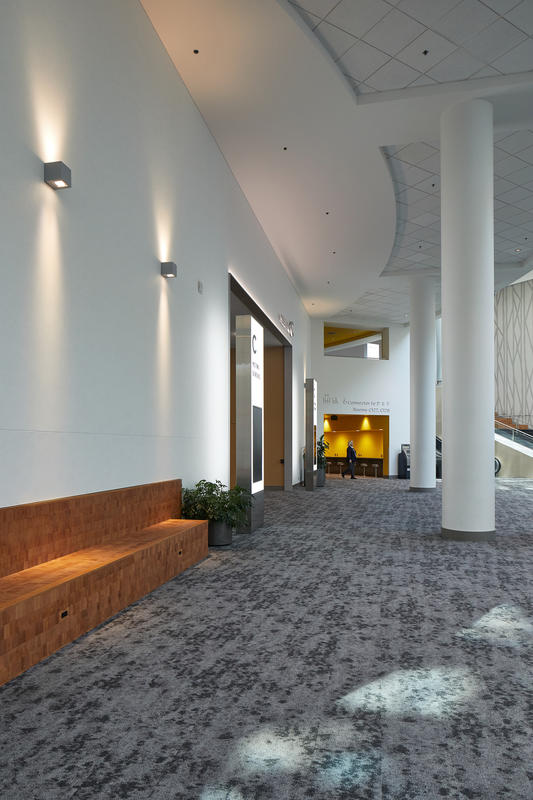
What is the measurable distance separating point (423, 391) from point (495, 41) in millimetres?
10700

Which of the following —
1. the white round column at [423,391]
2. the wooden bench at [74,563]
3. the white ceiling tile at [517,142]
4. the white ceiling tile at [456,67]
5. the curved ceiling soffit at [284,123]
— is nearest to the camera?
the wooden bench at [74,563]

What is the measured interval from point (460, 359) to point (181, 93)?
4.81m

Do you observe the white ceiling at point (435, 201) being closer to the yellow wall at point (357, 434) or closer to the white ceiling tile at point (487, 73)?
the white ceiling tile at point (487, 73)

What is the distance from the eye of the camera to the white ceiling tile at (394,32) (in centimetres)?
686

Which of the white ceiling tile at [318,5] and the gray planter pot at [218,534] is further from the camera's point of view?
the gray planter pot at [218,534]

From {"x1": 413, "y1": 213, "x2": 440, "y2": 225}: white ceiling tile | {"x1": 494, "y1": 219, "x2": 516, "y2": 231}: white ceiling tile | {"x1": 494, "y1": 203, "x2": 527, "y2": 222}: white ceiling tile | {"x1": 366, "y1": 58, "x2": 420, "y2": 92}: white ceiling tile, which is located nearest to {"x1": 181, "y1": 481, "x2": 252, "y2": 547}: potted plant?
{"x1": 366, "y1": 58, "x2": 420, "y2": 92}: white ceiling tile

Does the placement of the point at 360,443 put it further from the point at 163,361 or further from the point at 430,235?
the point at 163,361

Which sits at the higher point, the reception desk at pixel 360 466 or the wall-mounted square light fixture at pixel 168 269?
the wall-mounted square light fixture at pixel 168 269

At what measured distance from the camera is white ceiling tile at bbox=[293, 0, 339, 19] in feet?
21.4

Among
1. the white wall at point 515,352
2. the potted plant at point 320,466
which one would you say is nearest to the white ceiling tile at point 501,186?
the potted plant at point 320,466

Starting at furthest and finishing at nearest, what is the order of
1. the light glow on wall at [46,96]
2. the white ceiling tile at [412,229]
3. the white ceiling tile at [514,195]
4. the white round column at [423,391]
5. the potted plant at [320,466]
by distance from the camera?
the potted plant at [320,466] → the white round column at [423,391] → the white ceiling tile at [412,229] → the white ceiling tile at [514,195] → the light glow on wall at [46,96]

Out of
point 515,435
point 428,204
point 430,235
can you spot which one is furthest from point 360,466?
point 428,204

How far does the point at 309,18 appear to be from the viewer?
6.79 meters

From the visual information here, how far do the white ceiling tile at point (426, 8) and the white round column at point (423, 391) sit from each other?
11.1m
